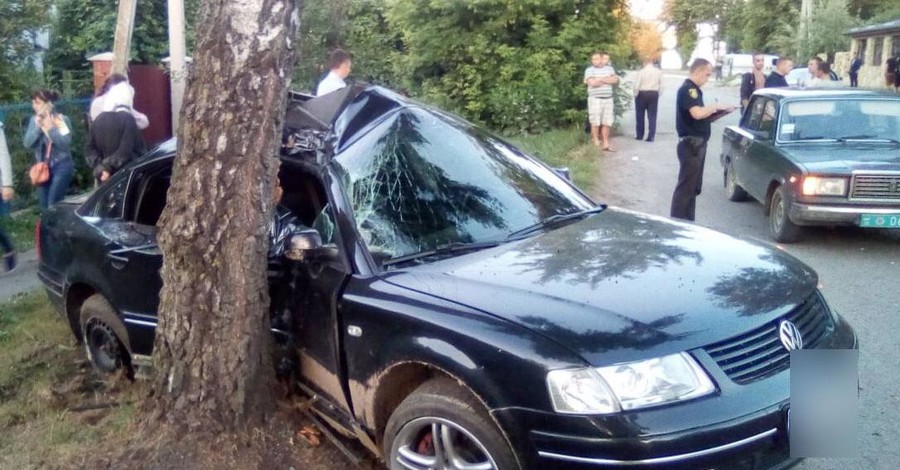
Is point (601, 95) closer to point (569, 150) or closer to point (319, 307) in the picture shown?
point (569, 150)

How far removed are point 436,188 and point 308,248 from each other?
81 centimetres

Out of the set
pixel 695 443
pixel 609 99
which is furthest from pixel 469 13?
pixel 695 443

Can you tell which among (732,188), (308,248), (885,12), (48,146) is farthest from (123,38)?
(885,12)

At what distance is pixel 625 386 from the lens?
3398mm

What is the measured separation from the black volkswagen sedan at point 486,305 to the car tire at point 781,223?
4561mm

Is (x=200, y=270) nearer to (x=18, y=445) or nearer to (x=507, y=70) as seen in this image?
(x=18, y=445)

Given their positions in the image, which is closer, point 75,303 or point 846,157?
point 75,303

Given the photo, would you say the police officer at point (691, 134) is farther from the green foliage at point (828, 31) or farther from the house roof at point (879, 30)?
the green foliage at point (828, 31)

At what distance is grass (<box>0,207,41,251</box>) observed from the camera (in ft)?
34.6

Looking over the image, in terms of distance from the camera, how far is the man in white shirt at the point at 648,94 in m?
17.0

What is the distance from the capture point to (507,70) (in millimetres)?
18844

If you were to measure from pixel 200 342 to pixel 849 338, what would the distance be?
9.75ft

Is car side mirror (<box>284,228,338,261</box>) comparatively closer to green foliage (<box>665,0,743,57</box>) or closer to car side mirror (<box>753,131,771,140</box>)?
car side mirror (<box>753,131,771,140</box>)

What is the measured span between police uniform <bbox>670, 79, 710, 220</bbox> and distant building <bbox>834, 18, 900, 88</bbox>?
3340 centimetres
